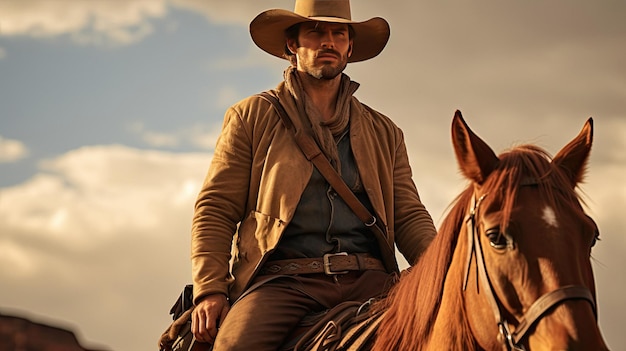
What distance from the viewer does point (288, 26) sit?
6.48 meters

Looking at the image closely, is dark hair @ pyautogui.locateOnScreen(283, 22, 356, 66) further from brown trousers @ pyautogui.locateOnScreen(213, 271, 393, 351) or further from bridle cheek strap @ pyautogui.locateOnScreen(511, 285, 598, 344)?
bridle cheek strap @ pyautogui.locateOnScreen(511, 285, 598, 344)

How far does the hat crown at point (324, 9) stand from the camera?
247 inches

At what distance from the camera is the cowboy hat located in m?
6.28

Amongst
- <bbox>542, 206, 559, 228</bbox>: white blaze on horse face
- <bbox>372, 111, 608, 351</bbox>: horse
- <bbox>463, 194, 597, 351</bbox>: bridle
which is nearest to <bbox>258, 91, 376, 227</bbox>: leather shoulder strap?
<bbox>372, 111, 608, 351</bbox>: horse

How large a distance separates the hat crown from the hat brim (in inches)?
3.2

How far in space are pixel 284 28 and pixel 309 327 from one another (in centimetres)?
274

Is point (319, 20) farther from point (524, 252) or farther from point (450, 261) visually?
point (524, 252)

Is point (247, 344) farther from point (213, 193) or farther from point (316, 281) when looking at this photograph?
point (213, 193)

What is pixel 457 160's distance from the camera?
3943 mm

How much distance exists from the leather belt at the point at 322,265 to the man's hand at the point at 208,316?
37cm

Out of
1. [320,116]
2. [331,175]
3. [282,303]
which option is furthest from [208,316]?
[320,116]

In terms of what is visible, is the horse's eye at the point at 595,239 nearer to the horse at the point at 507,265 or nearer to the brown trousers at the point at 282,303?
the horse at the point at 507,265

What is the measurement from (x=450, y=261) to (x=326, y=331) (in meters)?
1.10

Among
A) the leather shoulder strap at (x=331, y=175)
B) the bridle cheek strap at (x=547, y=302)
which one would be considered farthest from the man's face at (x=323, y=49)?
the bridle cheek strap at (x=547, y=302)
